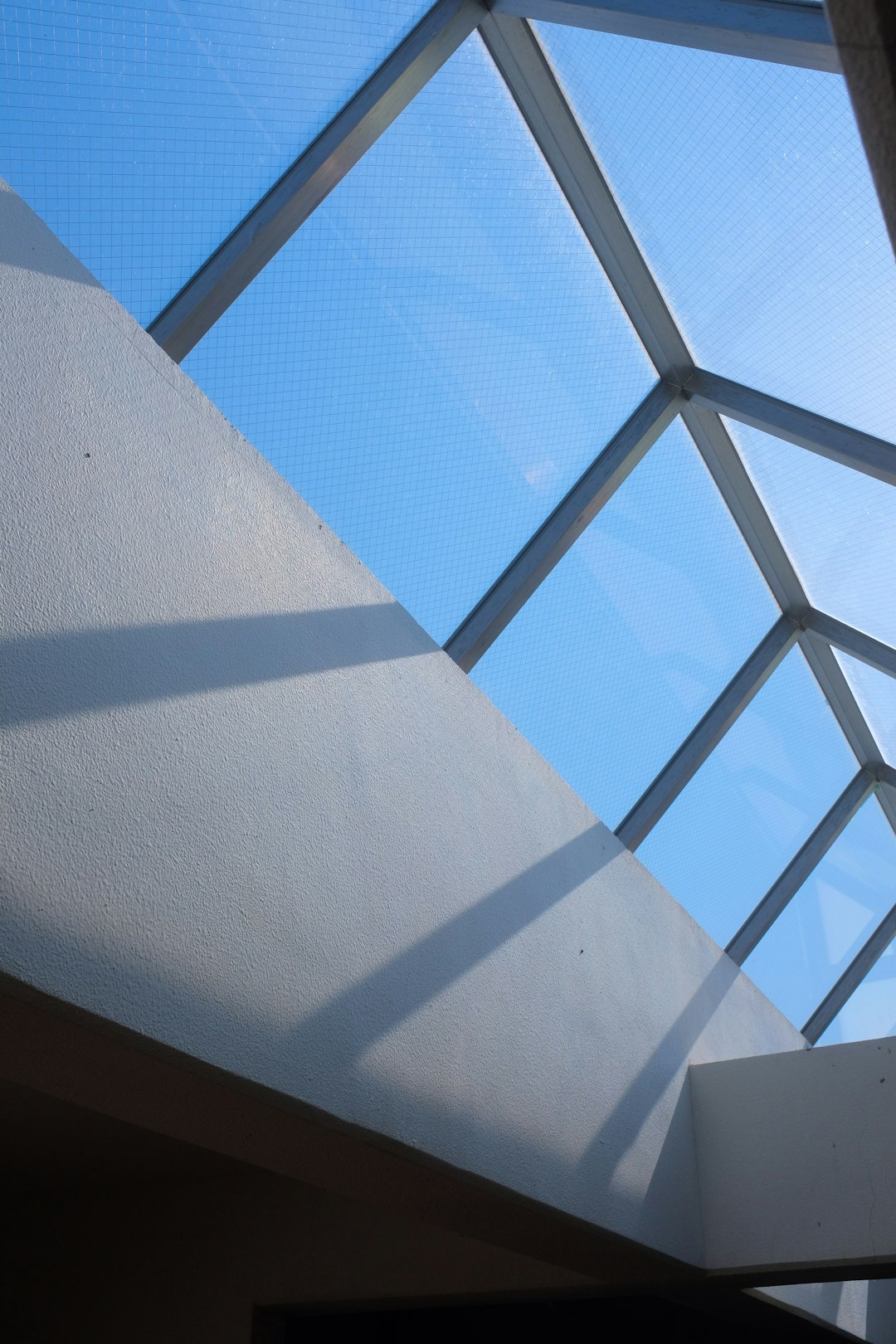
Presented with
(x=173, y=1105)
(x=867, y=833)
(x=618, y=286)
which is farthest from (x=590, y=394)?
(x=867, y=833)

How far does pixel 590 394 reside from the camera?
372 cm

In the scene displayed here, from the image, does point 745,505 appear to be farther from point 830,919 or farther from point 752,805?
point 830,919

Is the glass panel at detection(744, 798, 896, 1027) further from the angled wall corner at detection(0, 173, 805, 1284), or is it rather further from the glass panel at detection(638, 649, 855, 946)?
the angled wall corner at detection(0, 173, 805, 1284)

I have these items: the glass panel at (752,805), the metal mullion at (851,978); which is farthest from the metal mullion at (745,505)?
the metal mullion at (851,978)

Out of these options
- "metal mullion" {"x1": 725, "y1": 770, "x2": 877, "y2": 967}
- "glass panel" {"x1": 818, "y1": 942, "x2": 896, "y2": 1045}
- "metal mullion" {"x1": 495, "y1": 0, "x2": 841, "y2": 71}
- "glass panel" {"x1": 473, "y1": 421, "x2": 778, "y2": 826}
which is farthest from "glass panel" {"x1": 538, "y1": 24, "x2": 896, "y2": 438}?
"glass panel" {"x1": 818, "y1": 942, "x2": 896, "y2": 1045}

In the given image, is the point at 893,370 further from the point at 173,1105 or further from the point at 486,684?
the point at 173,1105

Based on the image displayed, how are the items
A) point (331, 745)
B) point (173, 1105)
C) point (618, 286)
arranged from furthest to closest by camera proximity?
1. point (618, 286)
2. point (331, 745)
3. point (173, 1105)

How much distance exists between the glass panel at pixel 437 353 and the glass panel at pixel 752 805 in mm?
1837

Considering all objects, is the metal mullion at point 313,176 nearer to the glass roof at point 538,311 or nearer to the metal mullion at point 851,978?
the glass roof at point 538,311

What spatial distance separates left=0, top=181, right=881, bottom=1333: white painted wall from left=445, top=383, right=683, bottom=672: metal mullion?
1.04 feet

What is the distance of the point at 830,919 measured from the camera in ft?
19.7

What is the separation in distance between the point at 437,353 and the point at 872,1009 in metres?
5.02

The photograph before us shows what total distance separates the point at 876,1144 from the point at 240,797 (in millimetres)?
2797

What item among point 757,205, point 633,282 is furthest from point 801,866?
point 757,205
